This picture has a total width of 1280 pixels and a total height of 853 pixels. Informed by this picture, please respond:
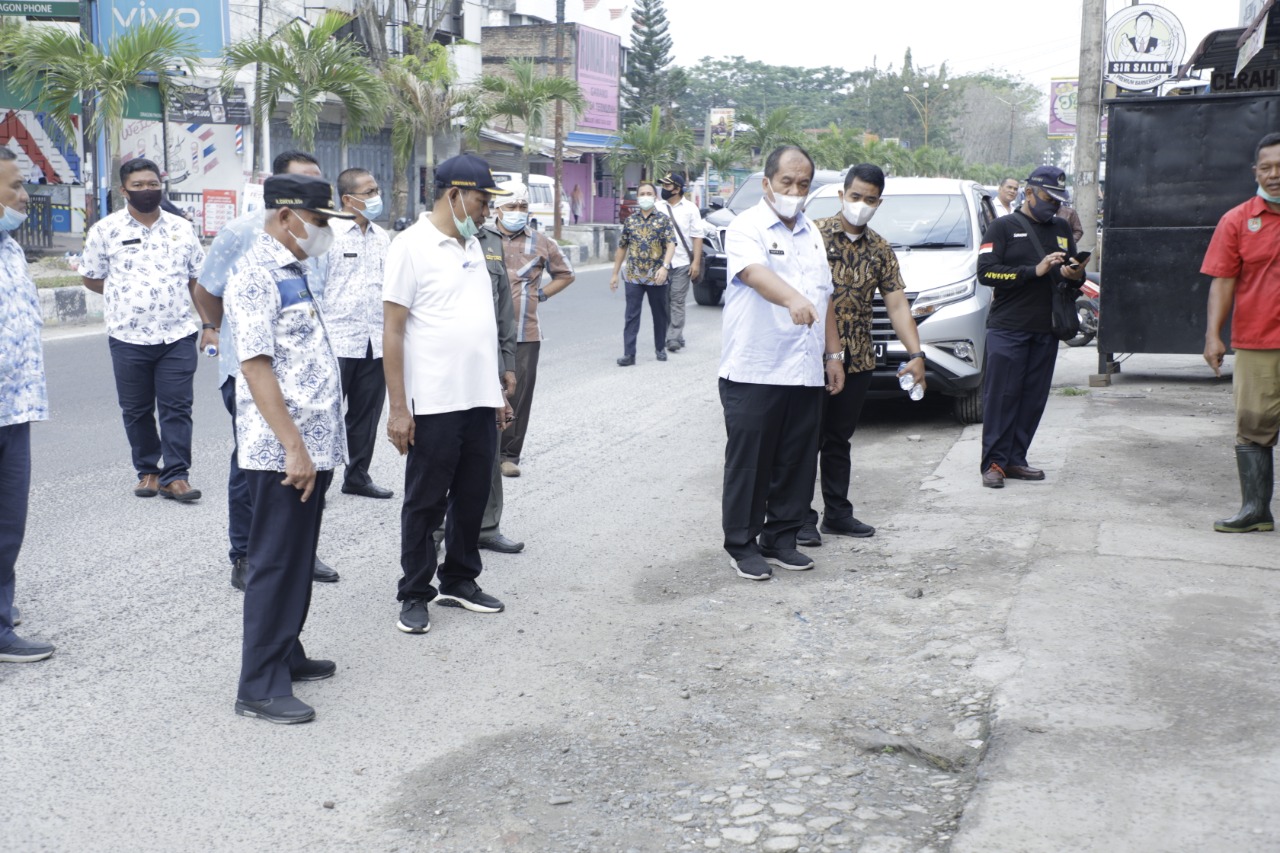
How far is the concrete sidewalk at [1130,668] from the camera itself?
348 cm

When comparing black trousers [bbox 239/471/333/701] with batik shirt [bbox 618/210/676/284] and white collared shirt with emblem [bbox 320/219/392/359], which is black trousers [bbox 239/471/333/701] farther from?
batik shirt [bbox 618/210/676/284]

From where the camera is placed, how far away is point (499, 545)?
21.3 ft

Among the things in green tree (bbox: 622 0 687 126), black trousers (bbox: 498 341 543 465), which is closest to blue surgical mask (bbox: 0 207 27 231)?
black trousers (bbox: 498 341 543 465)

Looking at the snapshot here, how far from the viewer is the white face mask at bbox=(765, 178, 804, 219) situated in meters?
5.86

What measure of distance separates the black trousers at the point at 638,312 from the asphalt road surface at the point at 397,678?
16.7 feet

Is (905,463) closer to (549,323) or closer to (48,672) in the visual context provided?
(48,672)

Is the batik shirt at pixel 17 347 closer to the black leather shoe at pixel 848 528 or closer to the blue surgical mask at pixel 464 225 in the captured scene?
the blue surgical mask at pixel 464 225

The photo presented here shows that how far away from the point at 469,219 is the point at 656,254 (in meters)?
8.39

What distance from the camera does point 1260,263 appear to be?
6309 mm

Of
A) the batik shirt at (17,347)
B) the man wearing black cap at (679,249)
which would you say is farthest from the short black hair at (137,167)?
the man wearing black cap at (679,249)

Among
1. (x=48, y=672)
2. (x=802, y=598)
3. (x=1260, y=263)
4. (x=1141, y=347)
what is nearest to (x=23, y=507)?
(x=48, y=672)

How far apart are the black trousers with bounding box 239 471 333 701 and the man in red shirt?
4.51 meters

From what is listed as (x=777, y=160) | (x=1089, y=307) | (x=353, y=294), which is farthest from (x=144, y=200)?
(x=1089, y=307)

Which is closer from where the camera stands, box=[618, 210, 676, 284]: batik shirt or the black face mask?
the black face mask
